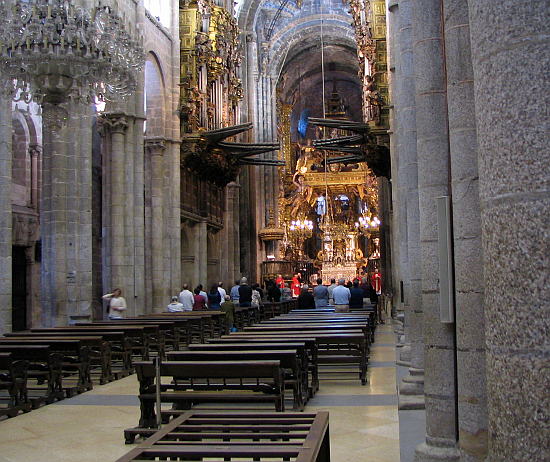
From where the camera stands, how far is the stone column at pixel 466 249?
4371mm

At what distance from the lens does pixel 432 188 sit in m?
5.94

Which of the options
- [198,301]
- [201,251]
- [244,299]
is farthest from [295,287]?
[198,301]

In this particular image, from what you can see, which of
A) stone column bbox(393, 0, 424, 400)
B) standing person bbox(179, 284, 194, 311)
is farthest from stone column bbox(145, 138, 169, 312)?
stone column bbox(393, 0, 424, 400)

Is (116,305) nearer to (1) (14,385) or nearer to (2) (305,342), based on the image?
(2) (305,342)

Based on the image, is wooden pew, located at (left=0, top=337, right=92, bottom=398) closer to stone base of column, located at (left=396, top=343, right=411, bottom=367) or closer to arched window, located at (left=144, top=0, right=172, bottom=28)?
stone base of column, located at (left=396, top=343, right=411, bottom=367)

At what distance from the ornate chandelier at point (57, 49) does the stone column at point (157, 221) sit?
12.3m

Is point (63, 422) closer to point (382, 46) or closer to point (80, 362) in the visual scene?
point (80, 362)

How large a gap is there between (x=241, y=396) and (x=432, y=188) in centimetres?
304

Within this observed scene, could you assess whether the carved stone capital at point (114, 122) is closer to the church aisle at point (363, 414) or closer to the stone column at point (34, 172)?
the stone column at point (34, 172)

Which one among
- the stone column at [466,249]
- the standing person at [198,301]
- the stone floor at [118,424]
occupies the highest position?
the stone column at [466,249]

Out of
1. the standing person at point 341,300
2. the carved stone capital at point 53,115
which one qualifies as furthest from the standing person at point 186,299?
the carved stone capital at point 53,115

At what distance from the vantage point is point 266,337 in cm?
1085

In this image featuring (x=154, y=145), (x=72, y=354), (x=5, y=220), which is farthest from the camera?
(x=154, y=145)

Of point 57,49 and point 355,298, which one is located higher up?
point 57,49
